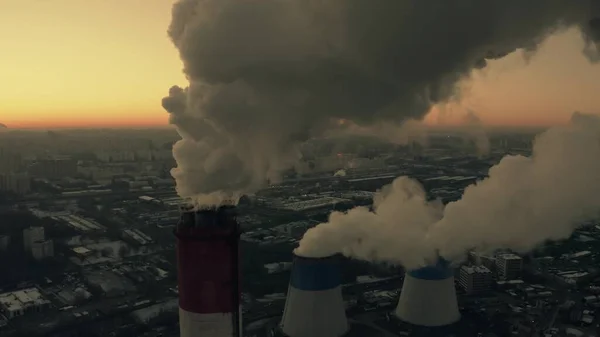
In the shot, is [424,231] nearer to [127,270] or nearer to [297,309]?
[297,309]

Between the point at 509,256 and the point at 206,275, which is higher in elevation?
the point at 206,275

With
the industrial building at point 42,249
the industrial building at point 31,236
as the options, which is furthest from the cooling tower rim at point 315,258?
the industrial building at point 31,236

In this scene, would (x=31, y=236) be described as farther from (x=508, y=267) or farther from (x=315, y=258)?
(x=508, y=267)

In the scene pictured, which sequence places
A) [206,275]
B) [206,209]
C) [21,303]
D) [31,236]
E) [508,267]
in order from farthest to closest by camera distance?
1. [31,236]
2. [508,267]
3. [21,303]
4. [206,209]
5. [206,275]

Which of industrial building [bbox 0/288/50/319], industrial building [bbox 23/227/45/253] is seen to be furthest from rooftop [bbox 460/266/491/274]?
industrial building [bbox 23/227/45/253]

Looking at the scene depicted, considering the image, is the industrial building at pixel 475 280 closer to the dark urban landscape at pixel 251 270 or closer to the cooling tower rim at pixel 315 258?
the dark urban landscape at pixel 251 270

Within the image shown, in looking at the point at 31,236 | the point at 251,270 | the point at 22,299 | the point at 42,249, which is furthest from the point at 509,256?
the point at 31,236

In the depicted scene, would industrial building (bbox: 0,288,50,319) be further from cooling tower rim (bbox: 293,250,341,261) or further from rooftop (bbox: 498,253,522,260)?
rooftop (bbox: 498,253,522,260)
